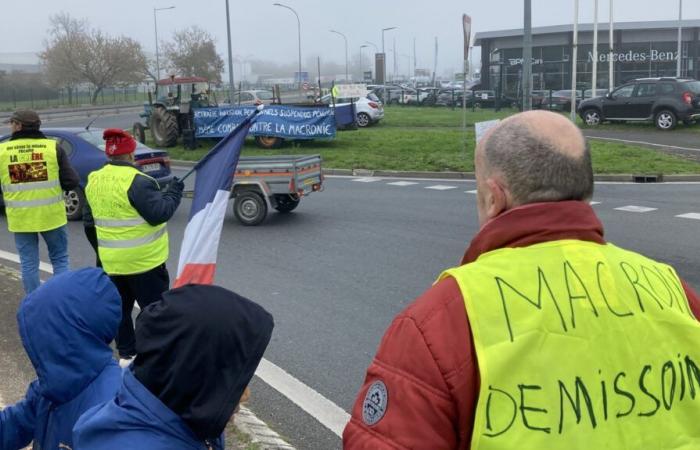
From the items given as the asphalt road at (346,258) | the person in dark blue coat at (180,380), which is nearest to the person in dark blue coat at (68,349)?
the person in dark blue coat at (180,380)

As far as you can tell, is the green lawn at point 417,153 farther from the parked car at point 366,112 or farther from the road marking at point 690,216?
the road marking at point 690,216

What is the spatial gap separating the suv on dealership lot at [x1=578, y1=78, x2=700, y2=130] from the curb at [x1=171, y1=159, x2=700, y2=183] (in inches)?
385

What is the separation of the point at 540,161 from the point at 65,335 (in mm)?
1685

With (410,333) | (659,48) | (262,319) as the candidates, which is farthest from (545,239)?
(659,48)

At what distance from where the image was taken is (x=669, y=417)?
5.42 ft

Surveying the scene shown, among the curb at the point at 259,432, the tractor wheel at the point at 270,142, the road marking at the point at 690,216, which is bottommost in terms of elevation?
the curb at the point at 259,432

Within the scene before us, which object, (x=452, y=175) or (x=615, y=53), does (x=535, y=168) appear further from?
(x=615, y=53)

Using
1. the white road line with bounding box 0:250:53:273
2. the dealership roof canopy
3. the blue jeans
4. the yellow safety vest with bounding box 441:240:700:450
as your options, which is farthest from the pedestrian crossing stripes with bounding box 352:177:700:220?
the dealership roof canopy

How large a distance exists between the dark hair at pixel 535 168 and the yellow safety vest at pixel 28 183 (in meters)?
5.91

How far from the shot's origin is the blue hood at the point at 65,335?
8.27ft

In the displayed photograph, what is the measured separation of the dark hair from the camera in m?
1.72

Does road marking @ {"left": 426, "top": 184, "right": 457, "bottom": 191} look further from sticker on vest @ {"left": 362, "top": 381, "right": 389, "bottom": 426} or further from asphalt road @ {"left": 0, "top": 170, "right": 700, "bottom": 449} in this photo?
sticker on vest @ {"left": 362, "top": 381, "right": 389, "bottom": 426}

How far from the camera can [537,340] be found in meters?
1.58

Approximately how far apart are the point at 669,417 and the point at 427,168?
16185mm
